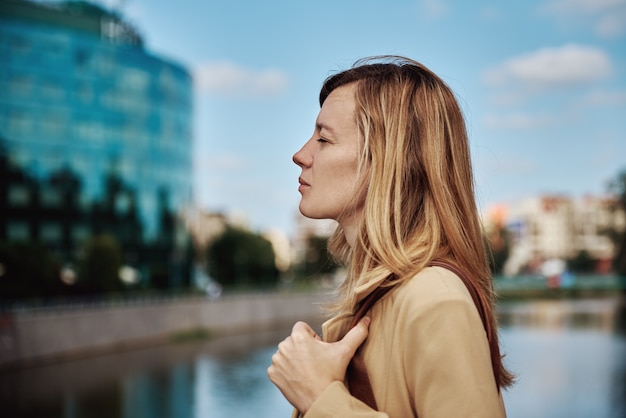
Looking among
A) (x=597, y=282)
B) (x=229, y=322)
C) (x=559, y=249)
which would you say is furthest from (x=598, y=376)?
(x=559, y=249)

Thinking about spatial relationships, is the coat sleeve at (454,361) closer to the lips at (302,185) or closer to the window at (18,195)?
the lips at (302,185)

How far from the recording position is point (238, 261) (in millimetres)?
70125

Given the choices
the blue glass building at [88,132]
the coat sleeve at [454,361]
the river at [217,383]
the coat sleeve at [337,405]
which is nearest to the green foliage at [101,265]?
the river at [217,383]

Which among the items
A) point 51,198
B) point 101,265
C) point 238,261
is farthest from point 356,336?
point 238,261

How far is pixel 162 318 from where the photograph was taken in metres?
37.9

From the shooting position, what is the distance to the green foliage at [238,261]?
7012 centimetres

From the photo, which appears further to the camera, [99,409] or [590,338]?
[590,338]

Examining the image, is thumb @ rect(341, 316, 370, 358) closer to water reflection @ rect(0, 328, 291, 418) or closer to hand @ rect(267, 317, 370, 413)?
hand @ rect(267, 317, 370, 413)

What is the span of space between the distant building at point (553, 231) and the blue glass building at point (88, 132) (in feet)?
286

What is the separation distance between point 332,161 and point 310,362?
0.42 metres

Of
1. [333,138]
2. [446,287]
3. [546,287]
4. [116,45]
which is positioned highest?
[116,45]

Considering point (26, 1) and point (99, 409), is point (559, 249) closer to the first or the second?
point (26, 1)

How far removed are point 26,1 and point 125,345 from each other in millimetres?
25261

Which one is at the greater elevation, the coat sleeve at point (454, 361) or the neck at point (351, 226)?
the neck at point (351, 226)
